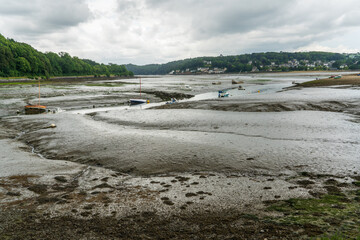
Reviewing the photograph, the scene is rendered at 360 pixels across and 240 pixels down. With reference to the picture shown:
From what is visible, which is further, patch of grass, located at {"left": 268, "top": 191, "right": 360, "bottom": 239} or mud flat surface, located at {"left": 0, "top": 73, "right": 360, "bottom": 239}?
mud flat surface, located at {"left": 0, "top": 73, "right": 360, "bottom": 239}

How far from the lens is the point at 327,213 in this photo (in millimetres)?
5840

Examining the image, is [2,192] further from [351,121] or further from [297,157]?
[351,121]

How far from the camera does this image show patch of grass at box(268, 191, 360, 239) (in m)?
4.96

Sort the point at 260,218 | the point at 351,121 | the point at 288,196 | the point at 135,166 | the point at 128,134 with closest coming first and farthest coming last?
the point at 260,218 < the point at 288,196 < the point at 135,166 < the point at 128,134 < the point at 351,121

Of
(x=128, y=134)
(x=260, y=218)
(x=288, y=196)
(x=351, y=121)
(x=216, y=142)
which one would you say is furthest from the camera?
(x=351, y=121)

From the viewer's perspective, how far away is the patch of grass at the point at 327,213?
4.96 meters

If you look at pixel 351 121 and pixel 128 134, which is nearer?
pixel 128 134

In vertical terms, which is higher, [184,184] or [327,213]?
[327,213]

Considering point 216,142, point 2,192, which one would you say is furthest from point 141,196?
point 216,142

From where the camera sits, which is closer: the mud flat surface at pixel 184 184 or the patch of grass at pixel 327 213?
the patch of grass at pixel 327 213

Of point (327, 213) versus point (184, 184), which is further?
point (184, 184)

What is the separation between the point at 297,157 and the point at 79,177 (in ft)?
35.0

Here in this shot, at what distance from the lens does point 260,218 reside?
5.80 m

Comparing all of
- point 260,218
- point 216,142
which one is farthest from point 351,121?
point 260,218
